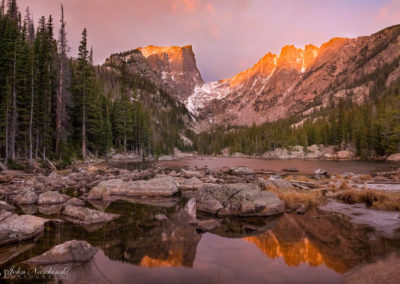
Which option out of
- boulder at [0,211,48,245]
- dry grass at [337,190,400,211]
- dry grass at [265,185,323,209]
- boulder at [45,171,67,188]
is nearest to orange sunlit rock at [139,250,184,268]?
boulder at [0,211,48,245]

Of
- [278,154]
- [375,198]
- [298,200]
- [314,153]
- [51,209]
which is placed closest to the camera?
[51,209]

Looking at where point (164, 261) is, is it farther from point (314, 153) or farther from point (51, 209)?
point (314, 153)

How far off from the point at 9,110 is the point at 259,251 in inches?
1259

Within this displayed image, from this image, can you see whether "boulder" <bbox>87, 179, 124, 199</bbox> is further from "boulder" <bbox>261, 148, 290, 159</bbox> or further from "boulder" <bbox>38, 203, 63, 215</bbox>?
"boulder" <bbox>261, 148, 290, 159</bbox>

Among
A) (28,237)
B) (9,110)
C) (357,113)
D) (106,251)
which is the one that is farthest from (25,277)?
(357,113)

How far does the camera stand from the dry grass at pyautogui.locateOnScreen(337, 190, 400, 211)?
13.1 meters

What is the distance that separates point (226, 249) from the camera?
27.0 feet

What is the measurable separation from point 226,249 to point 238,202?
4.59 m

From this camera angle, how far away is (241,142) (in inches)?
5079

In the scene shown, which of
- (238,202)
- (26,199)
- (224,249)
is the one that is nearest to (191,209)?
(238,202)

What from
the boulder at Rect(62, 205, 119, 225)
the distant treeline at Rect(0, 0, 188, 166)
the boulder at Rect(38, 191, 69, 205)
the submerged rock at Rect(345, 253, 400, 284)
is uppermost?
the distant treeline at Rect(0, 0, 188, 166)

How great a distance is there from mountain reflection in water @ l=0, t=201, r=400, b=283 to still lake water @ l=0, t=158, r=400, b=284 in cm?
3

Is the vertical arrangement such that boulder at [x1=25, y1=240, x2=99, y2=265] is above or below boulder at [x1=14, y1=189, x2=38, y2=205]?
below

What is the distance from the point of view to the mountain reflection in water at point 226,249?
6312 mm
